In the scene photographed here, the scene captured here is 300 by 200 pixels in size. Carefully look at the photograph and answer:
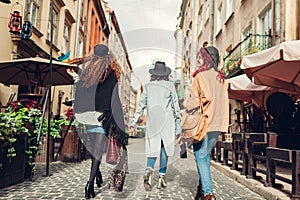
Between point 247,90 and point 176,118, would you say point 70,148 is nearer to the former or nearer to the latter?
point 176,118

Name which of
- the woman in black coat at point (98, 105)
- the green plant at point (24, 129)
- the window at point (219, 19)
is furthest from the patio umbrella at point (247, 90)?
the window at point (219, 19)

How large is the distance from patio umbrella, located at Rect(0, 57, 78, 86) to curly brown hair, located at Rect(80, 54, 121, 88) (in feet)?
9.63

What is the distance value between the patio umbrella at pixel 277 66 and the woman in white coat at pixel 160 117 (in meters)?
1.56

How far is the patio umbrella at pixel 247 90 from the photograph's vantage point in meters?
7.36

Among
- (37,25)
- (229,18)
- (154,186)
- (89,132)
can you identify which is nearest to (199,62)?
(89,132)

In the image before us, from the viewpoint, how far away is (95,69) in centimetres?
412

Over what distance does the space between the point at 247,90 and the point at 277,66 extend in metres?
1.73

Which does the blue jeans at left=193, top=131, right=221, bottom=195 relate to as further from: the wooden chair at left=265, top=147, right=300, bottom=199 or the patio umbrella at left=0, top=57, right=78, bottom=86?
the patio umbrella at left=0, top=57, right=78, bottom=86

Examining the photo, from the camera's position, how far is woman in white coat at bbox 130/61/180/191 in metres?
4.66

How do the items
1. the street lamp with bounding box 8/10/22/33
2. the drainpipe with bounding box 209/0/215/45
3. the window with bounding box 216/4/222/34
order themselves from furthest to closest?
the drainpipe with bounding box 209/0/215/45, the window with bounding box 216/4/222/34, the street lamp with bounding box 8/10/22/33

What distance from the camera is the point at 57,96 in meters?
16.5

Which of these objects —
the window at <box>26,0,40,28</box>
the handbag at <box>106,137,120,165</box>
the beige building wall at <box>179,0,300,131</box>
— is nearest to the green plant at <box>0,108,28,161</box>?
the handbag at <box>106,137,120,165</box>

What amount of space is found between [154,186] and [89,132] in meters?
1.61

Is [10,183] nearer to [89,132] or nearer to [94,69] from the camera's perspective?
[89,132]
